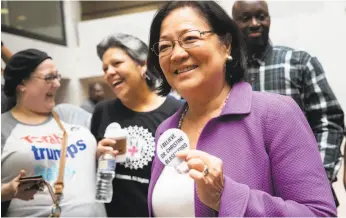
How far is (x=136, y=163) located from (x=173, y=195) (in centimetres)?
69

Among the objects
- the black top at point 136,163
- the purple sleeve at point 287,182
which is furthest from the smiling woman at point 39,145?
the purple sleeve at point 287,182

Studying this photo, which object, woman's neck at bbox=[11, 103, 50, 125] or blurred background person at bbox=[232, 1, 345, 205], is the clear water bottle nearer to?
woman's neck at bbox=[11, 103, 50, 125]

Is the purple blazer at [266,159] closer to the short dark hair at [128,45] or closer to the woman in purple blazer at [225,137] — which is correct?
the woman in purple blazer at [225,137]

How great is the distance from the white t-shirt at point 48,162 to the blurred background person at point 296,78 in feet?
2.59

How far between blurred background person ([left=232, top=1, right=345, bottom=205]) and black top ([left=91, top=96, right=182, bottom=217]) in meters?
0.40

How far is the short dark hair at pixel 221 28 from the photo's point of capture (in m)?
0.98

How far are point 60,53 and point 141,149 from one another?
2.99ft

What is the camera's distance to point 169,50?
37.6 inches

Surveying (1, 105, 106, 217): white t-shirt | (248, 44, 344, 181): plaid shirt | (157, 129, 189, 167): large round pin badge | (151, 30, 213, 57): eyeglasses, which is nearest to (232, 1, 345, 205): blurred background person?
(248, 44, 344, 181): plaid shirt

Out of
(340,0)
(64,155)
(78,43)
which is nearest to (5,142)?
(64,155)

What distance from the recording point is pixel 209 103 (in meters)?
1.00

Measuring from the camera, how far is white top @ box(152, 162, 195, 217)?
94 centimetres

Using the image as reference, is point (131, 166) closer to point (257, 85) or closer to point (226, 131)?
point (257, 85)

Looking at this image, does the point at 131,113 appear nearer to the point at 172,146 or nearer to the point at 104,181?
the point at 104,181
